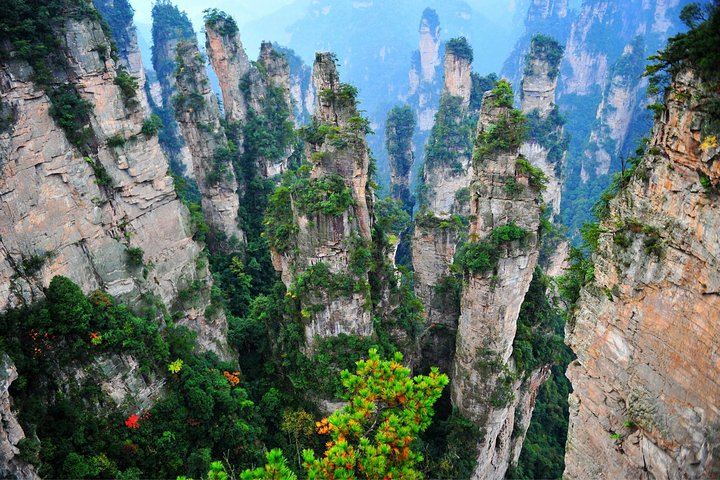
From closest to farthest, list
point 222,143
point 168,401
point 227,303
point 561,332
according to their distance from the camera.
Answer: point 168,401 → point 227,303 → point 222,143 → point 561,332

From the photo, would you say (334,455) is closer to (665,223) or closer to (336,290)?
(665,223)

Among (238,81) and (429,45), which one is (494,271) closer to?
(238,81)

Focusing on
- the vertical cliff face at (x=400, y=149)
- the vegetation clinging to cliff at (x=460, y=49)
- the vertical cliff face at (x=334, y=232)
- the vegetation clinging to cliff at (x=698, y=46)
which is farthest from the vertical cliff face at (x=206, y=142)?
the vegetation clinging to cliff at (x=460, y=49)

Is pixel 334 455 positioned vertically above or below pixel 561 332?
above

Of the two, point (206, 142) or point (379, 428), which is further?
point (206, 142)

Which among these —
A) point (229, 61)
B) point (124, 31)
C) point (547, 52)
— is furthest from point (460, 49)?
point (124, 31)

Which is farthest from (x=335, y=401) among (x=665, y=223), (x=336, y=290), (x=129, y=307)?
(x=665, y=223)
